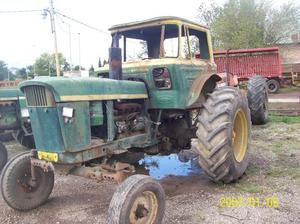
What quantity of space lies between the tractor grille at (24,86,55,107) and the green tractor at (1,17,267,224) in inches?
0.4

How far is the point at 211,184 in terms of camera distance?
17.8ft

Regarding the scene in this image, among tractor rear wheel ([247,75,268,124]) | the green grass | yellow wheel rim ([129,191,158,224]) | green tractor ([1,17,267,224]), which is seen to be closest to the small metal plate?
green tractor ([1,17,267,224])

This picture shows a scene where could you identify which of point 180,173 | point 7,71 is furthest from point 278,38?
point 7,71

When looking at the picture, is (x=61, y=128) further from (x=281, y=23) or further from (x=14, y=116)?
(x=281, y=23)

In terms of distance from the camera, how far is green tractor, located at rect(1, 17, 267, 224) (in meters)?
4.03

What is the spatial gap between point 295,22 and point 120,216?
28.3 metres

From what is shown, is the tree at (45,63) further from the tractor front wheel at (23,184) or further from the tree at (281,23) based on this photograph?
the tractor front wheel at (23,184)

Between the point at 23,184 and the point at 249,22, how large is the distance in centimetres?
2382

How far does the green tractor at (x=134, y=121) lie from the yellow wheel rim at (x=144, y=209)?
0.03 feet

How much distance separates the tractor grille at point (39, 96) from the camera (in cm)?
401

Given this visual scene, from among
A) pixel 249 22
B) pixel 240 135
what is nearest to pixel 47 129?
pixel 240 135

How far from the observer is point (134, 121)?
17.1ft

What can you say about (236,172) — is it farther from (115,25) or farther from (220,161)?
(115,25)

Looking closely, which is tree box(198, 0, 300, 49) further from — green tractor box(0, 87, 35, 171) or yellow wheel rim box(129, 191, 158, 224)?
yellow wheel rim box(129, 191, 158, 224)
